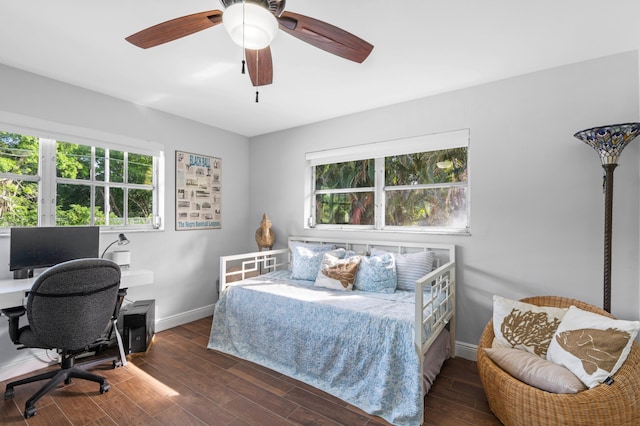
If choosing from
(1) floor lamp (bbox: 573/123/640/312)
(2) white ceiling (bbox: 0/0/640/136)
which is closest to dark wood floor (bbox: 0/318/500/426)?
(1) floor lamp (bbox: 573/123/640/312)

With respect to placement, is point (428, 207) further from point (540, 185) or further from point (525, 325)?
point (525, 325)

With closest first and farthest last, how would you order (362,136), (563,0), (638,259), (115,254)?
(563,0), (638,259), (115,254), (362,136)

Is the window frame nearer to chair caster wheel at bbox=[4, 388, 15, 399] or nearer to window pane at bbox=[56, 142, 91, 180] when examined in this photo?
window pane at bbox=[56, 142, 91, 180]

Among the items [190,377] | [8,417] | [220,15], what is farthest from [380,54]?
[8,417]

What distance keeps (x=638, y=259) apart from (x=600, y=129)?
36.5 inches

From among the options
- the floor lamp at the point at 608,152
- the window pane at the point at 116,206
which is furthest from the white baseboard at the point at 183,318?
the floor lamp at the point at 608,152

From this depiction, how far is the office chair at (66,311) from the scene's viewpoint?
178 centimetres

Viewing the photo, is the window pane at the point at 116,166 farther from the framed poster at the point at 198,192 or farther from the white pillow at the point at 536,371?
the white pillow at the point at 536,371

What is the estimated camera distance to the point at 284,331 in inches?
94.0

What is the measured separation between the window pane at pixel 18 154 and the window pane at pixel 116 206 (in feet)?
1.96

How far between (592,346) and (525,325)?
1.25ft

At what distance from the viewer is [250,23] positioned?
49.8 inches

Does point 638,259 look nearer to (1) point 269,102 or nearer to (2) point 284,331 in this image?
(2) point 284,331

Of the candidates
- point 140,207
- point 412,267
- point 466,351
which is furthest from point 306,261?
point 140,207
